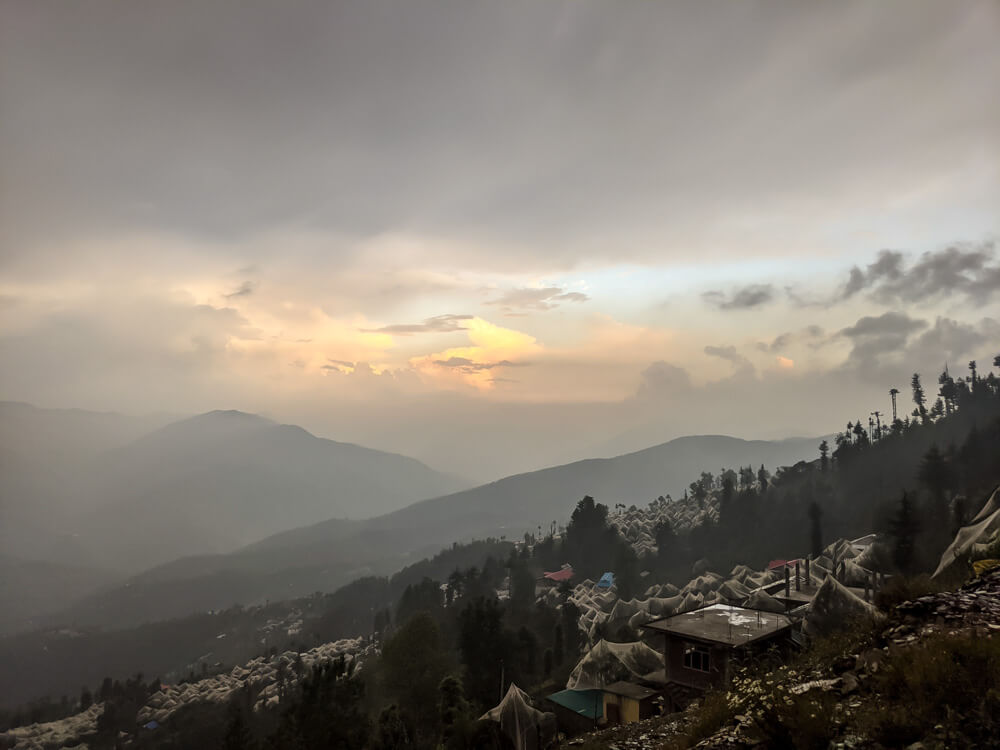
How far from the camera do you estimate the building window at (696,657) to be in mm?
28992

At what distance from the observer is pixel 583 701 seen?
39.4 meters

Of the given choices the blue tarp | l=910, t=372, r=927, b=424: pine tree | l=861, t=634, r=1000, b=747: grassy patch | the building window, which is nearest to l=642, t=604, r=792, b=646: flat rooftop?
the building window

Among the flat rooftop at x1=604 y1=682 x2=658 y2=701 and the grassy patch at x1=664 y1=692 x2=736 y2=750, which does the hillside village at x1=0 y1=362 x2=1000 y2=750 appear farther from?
the flat rooftop at x1=604 y1=682 x2=658 y2=701

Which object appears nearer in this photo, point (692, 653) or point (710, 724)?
point (710, 724)

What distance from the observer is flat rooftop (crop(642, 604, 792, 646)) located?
27.8 m

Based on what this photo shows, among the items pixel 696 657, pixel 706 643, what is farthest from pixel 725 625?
pixel 706 643

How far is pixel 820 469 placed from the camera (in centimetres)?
12300

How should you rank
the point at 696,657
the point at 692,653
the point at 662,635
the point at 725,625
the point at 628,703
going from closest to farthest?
the point at 696,657, the point at 692,653, the point at 725,625, the point at 628,703, the point at 662,635

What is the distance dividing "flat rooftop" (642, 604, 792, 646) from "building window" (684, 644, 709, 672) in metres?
0.79

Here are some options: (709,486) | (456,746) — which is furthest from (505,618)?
(709,486)

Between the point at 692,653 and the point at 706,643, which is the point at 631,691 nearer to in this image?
the point at 692,653

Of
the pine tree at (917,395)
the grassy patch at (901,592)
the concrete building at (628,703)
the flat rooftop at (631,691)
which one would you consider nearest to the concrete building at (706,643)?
the concrete building at (628,703)

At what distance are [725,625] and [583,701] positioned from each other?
565 inches

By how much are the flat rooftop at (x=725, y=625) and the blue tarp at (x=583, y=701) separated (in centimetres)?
930
